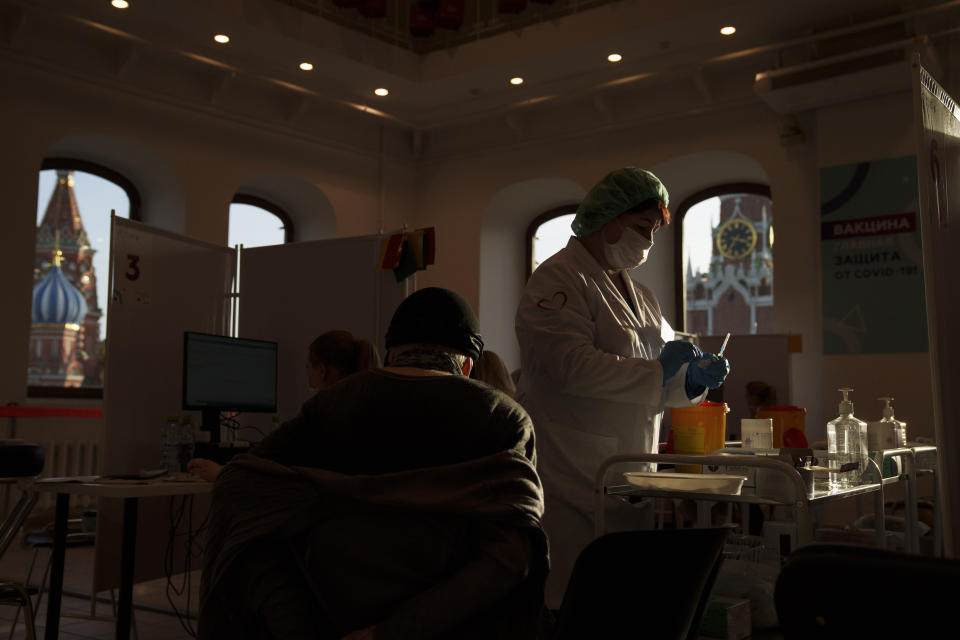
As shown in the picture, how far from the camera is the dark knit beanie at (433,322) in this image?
141cm

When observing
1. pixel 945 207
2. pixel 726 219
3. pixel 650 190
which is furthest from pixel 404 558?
pixel 726 219

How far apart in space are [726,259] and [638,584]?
6.99 meters

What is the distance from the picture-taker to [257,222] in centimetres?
832

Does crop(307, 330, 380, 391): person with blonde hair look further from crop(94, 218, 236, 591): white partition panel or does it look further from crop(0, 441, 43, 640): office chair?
crop(0, 441, 43, 640): office chair

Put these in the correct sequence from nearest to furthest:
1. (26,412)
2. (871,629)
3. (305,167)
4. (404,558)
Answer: (871,629) < (404,558) < (26,412) < (305,167)

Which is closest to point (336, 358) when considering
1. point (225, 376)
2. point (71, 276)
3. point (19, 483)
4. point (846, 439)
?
point (225, 376)

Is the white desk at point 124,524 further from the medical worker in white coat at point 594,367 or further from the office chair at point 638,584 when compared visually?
the office chair at point 638,584

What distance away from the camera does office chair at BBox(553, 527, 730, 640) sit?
4.15 feet

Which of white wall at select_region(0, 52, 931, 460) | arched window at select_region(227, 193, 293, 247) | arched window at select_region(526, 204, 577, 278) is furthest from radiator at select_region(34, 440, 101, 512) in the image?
arched window at select_region(526, 204, 577, 278)

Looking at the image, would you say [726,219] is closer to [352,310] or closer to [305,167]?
[305,167]

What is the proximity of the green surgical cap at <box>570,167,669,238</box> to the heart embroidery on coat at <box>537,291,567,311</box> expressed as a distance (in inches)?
11.4

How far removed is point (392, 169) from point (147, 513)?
510 centimetres

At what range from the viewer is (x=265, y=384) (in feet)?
13.6

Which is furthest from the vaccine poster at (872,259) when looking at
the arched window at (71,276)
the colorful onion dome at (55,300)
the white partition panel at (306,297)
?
the colorful onion dome at (55,300)
